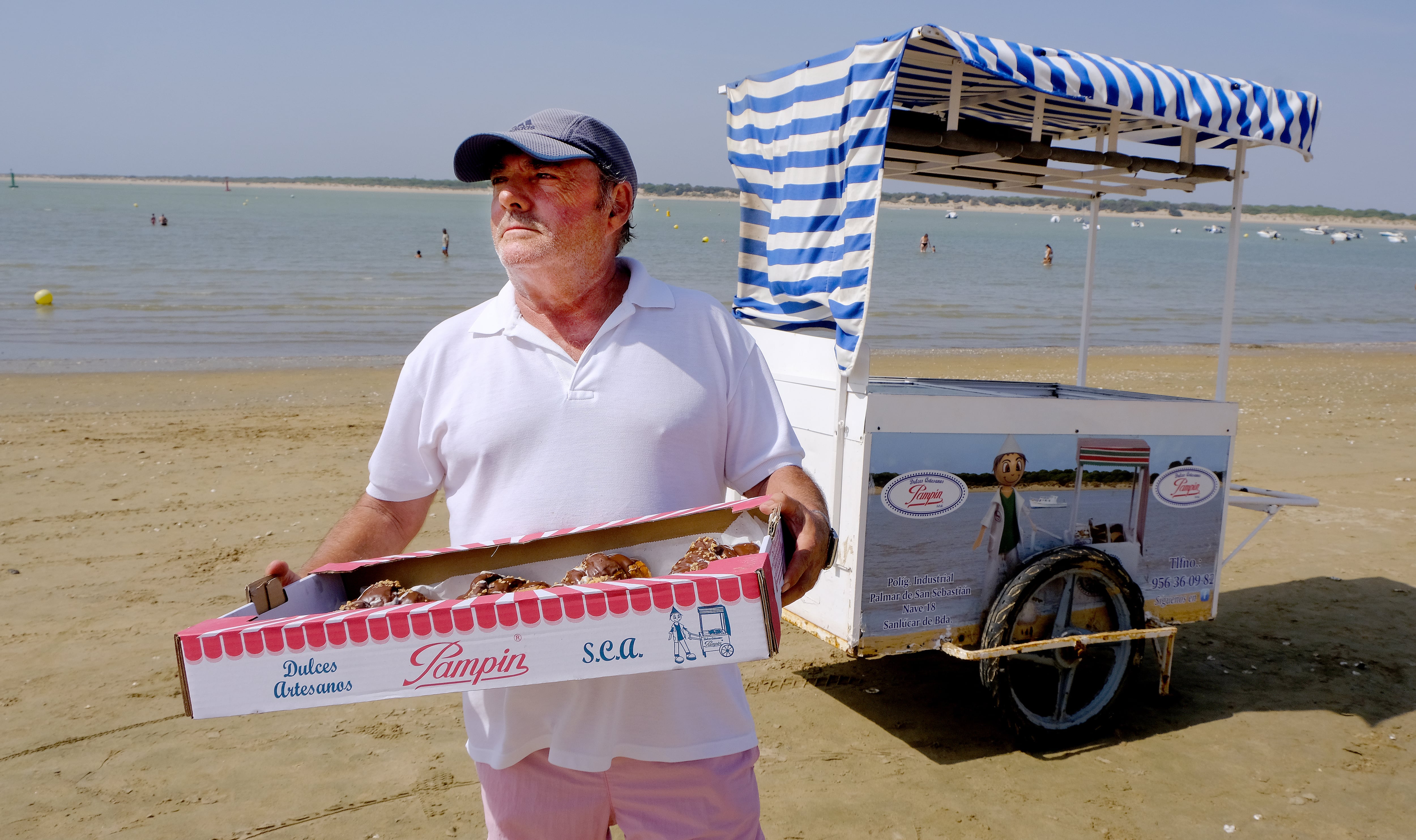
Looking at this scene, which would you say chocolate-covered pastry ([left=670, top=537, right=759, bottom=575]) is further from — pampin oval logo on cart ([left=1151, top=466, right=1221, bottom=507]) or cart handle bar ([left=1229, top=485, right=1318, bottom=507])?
cart handle bar ([left=1229, top=485, right=1318, bottom=507])

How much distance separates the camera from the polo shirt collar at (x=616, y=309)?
6.59 feet

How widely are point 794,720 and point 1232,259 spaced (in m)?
3.17

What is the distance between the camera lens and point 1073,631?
163 inches

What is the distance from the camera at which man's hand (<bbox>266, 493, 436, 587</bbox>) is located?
205cm

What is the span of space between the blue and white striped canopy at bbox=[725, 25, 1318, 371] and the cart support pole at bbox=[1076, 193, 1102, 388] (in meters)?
1.06

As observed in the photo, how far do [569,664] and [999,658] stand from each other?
278 cm

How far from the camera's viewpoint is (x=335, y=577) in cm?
201

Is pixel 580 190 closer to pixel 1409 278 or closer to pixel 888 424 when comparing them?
pixel 888 424

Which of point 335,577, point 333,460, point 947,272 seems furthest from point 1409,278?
point 335,577

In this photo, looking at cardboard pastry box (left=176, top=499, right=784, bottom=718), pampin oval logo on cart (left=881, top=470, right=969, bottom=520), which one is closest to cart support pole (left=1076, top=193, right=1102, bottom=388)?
pampin oval logo on cart (left=881, top=470, right=969, bottom=520)

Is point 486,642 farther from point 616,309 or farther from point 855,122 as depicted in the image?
point 855,122

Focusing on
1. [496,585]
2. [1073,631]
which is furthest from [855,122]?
[496,585]

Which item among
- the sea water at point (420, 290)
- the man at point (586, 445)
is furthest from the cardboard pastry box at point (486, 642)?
the sea water at point (420, 290)

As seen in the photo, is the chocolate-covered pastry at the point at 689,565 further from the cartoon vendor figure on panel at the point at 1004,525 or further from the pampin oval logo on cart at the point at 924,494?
the cartoon vendor figure on panel at the point at 1004,525
